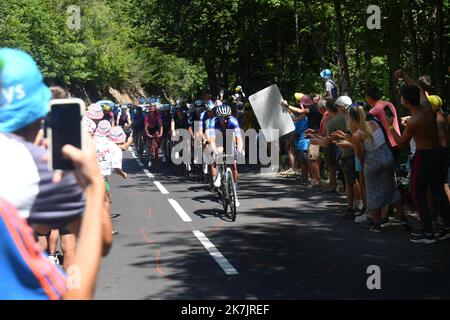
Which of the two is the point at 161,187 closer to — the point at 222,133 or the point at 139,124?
the point at 222,133

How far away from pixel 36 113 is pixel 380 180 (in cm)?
841

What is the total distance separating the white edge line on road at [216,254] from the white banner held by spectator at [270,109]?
6.88 meters

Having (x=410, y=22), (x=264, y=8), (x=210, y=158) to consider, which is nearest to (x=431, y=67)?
(x=410, y=22)

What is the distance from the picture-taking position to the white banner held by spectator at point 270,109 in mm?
16656

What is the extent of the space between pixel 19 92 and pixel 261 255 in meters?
6.86

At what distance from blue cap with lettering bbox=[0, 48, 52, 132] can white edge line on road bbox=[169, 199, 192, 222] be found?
376 inches

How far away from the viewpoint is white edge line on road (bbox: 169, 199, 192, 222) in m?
11.4

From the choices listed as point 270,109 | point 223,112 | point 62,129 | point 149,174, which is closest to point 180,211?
point 223,112

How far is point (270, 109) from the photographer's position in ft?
55.3

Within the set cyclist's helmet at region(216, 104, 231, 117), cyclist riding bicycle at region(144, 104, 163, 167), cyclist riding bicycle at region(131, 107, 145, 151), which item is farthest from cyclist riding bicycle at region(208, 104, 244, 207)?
cyclist riding bicycle at region(131, 107, 145, 151)

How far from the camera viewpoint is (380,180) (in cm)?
982

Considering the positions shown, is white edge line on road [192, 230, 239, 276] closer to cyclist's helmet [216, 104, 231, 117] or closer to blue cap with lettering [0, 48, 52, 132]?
cyclist's helmet [216, 104, 231, 117]

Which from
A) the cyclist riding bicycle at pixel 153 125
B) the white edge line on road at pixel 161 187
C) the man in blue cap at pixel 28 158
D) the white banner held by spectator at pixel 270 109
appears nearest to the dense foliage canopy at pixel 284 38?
the white banner held by spectator at pixel 270 109

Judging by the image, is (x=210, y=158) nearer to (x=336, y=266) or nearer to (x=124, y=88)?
(x=336, y=266)
